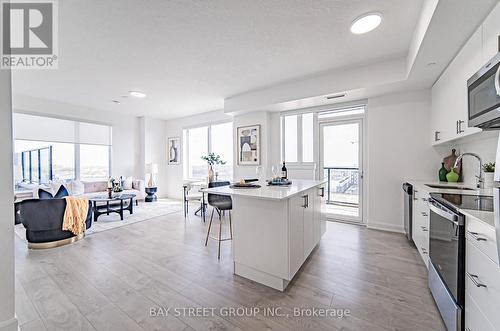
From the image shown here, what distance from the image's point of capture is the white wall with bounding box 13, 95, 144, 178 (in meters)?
4.85

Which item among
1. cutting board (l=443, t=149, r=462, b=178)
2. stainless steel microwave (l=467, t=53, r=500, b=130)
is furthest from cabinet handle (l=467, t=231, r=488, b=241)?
cutting board (l=443, t=149, r=462, b=178)

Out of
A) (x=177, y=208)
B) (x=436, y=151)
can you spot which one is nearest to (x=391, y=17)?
(x=436, y=151)

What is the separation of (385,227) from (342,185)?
1.27 meters

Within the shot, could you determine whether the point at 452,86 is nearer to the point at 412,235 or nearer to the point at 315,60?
the point at 315,60

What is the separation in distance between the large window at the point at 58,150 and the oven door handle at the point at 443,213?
22.4ft

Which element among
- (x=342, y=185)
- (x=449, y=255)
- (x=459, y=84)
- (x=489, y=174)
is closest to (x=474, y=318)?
(x=449, y=255)

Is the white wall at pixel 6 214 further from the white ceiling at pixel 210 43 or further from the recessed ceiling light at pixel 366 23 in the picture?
the recessed ceiling light at pixel 366 23

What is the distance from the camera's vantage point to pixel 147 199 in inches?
250

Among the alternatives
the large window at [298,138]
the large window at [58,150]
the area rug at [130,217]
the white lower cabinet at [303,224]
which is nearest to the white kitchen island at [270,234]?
the white lower cabinet at [303,224]

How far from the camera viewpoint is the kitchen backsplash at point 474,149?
2143 millimetres

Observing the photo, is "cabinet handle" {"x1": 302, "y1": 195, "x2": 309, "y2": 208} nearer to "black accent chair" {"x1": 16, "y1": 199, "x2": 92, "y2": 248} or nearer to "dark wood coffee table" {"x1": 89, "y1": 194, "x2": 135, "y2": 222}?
"black accent chair" {"x1": 16, "y1": 199, "x2": 92, "y2": 248}

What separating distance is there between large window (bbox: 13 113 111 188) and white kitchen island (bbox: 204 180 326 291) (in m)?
5.22

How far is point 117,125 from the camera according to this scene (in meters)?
6.32

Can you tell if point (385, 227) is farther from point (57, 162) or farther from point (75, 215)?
point (57, 162)
